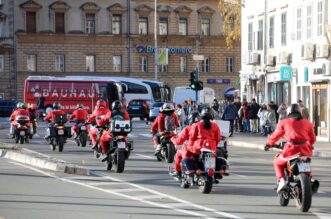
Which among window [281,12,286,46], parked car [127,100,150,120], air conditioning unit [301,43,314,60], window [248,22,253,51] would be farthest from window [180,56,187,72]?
air conditioning unit [301,43,314,60]

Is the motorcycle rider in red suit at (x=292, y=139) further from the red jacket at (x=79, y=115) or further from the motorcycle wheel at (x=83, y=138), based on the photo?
the red jacket at (x=79, y=115)

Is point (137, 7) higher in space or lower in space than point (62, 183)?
higher

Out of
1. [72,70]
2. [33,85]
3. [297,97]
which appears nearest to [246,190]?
[297,97]

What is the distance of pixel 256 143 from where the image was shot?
34594mm

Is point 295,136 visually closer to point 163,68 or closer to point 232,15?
point 232,15

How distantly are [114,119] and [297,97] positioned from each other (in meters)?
20.4

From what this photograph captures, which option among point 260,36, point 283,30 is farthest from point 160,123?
point 260,36

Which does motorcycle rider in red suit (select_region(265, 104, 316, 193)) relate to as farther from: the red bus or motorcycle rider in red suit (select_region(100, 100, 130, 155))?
the red bus

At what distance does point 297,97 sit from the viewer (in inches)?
1591

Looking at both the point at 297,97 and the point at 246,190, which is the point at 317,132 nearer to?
the point at 297,97

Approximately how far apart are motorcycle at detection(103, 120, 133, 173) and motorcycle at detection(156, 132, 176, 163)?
294cm

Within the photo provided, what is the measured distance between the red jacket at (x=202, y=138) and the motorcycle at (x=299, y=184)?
244 cm

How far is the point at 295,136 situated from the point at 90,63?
6949cm

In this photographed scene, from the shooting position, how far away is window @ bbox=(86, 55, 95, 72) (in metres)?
82.7
